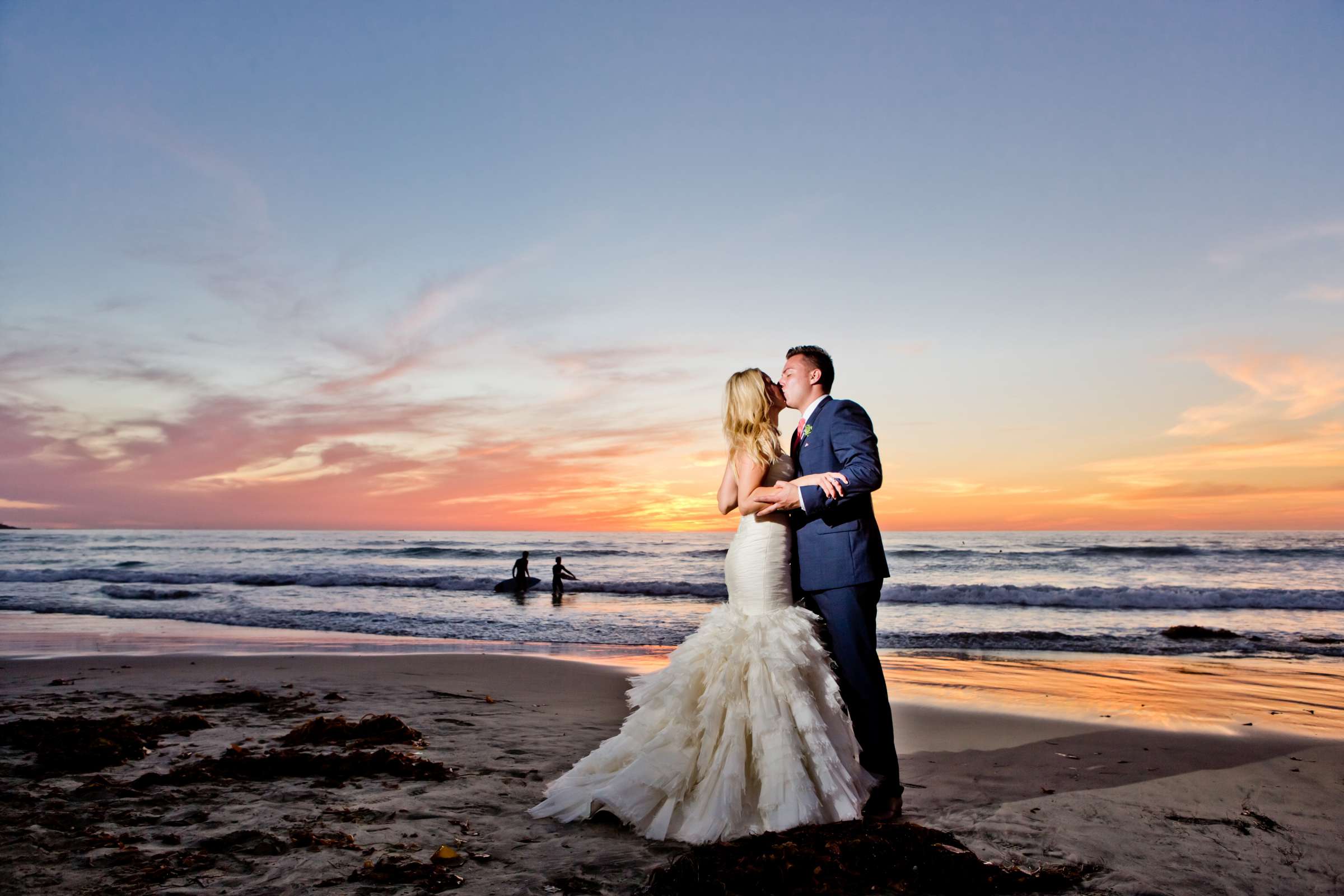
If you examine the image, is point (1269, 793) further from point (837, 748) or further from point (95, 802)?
point (95, 802)

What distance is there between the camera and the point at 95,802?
3.65 metres

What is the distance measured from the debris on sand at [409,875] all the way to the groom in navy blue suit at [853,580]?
1.95m

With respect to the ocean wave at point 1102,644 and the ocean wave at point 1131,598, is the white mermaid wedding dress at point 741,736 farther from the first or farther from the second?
the ocean wave at point 1131,598

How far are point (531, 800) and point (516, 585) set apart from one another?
758 inches

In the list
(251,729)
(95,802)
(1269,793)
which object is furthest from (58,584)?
(1269,793)

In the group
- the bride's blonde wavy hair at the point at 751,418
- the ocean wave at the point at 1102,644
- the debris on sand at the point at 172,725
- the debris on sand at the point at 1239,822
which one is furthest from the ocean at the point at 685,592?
the bride's blonde wavy hair at the point at 751,418

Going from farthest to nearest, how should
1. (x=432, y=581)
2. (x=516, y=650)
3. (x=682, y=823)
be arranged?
1. (x=432, y=581)
2. (x=516, y=650)
3. (x=682, y=823)

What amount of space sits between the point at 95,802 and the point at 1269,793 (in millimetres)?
6105

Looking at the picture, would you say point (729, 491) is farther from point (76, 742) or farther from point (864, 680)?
point (76, 742)

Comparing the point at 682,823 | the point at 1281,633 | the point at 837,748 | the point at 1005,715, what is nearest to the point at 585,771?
the point at 682,823

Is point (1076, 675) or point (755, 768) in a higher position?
point (755, 768)

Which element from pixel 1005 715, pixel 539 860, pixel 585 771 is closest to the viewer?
pixel 539 860

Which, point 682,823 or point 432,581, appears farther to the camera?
point 432,581

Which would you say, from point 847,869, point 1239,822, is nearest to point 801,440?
point 847,869
